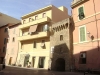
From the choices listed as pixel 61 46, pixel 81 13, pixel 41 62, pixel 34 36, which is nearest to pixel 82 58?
pixel 61 46

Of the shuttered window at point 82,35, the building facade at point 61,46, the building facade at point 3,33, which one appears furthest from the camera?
the building facade at point 3,33

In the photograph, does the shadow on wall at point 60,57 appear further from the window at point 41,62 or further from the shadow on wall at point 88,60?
the window at point 41,62

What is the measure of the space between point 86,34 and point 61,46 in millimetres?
4794

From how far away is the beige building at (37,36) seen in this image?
79.2 ft

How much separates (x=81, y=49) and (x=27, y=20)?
1618 cm

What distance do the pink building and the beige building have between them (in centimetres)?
616

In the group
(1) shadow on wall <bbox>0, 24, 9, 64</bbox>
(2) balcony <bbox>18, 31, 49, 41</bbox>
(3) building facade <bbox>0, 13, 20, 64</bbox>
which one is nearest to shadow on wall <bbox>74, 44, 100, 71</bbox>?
(2) balcony <bbox>18, 31, 49, 41</bbox>

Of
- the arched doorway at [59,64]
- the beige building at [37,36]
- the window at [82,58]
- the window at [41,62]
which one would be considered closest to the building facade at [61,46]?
the arched doorway at [59,64]

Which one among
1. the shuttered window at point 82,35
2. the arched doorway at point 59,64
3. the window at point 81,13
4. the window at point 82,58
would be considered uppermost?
the window at point 81,13

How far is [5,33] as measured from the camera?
35.7m

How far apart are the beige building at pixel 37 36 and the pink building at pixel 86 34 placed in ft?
20.2

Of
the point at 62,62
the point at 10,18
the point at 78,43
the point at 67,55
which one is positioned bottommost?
the point at 62,62

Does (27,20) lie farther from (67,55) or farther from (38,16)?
(67,55)

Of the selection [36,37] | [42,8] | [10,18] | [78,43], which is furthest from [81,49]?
[10,18]
